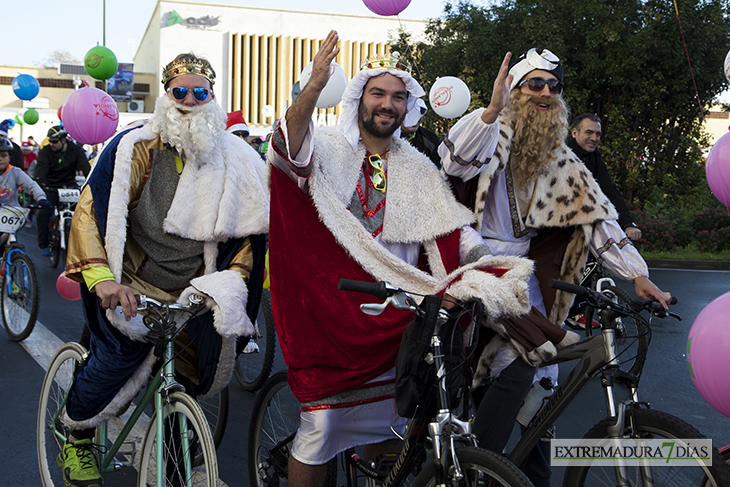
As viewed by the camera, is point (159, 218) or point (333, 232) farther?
point (159, 218)

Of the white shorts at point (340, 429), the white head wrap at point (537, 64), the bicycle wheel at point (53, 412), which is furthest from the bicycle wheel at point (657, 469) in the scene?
the bicycle wheel at point (53, 412)

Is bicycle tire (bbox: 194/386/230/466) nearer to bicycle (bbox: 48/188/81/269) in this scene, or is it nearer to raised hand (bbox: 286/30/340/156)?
raised hand (bbox: 286/30/340/156)

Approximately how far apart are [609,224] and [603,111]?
1445cm

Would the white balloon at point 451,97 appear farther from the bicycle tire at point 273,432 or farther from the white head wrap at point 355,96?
the bicycle tire at point 273,432

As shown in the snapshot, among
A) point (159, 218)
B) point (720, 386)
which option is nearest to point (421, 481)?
point (720, 386)

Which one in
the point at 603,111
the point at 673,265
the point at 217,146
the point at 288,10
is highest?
the point at 288,10

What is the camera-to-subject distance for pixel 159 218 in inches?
130

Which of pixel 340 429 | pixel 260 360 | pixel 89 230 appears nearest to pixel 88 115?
pixel 260 360

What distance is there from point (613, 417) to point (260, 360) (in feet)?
11.2

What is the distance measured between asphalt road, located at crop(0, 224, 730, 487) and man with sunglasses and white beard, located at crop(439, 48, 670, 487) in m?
1.27

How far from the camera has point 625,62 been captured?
14641 mm

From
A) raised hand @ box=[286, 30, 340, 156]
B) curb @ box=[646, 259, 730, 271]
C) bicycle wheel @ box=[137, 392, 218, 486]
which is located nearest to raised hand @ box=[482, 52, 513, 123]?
raised hand @ box=[286, 30, 340, 156]

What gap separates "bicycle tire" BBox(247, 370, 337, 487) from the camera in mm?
3123

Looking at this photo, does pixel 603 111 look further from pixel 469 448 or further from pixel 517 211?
pixel 469 448
